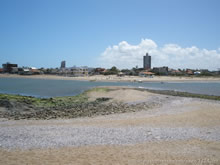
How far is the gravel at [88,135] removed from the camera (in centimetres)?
859

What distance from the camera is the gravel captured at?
8586 mm

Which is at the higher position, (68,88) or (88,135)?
(88,135)

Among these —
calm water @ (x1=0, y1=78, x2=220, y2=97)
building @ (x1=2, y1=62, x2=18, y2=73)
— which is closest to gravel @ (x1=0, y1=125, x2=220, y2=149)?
calm water @ (x1=0, y1=78, x2=220, y2=97)

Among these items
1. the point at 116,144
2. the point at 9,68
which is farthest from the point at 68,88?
the point at 9,68

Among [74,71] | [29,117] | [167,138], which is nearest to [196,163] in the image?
[167,138]

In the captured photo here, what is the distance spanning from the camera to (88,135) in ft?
32.1

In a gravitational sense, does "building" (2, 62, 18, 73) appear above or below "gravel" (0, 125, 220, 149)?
above

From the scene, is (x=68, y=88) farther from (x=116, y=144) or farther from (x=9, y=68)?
(x=9, y=68)

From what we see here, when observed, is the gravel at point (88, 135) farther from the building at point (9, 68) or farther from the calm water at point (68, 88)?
the building at point (9, 68)

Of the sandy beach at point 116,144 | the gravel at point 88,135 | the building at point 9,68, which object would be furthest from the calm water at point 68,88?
the building at point 9,68

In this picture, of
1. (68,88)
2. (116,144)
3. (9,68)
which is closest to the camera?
(116,144)

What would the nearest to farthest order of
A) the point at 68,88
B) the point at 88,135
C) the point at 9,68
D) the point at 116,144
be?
the point at 116,144, the point at 88,135, the point at 68,88, the point at 9,68

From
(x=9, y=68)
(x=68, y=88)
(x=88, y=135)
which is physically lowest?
(x=68, y=88)

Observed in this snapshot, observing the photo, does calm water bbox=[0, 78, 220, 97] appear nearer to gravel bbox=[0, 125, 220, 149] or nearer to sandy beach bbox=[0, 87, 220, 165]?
gravel bbox=[0, 125, 220, 149]
